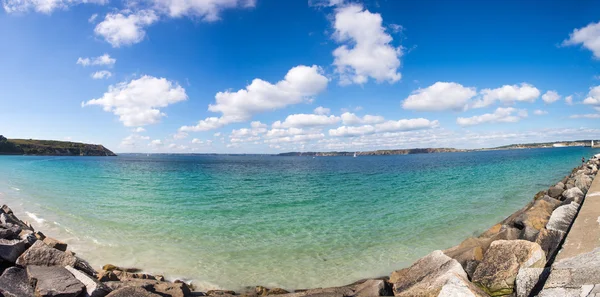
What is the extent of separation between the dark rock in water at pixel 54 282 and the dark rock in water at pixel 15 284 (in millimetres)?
103

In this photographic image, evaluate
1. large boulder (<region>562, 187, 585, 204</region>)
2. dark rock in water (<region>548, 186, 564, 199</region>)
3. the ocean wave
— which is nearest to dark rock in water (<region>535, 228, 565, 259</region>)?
large boulder (<region>562, 187, 585, 204</region>)

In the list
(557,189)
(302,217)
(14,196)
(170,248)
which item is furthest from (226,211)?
(14,196)

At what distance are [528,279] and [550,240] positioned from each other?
3.22 metres

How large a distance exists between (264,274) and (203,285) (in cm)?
199

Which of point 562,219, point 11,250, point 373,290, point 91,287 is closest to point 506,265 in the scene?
point 373,290

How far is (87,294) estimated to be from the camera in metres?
6.01

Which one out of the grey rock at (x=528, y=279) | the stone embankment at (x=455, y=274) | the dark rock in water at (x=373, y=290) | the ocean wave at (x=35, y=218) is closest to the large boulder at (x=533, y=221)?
the stone embankment at (x=455, y=274)

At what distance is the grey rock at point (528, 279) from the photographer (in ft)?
19.4

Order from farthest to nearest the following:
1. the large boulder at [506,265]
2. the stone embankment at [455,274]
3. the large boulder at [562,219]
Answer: the large boulder at [562,219]
the large boulder at [506,265]
the stone embankment at [455,274]

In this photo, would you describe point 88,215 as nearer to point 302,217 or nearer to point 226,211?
point 226,211

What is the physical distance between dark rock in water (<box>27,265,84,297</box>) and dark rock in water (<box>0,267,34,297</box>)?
0.10m

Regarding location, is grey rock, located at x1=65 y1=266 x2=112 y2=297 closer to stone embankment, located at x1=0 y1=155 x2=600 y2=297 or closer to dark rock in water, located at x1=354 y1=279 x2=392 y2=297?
stone embankment, located at x1=0 y1=155 x2=600 y2=297

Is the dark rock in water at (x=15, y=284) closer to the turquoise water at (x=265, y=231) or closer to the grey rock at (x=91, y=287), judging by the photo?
the grey rock at (x=91, y=287)

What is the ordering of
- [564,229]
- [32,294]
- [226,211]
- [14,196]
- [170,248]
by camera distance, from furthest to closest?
[14,196] < [226,211] < [170,248] < [564,229] < [32,294]
